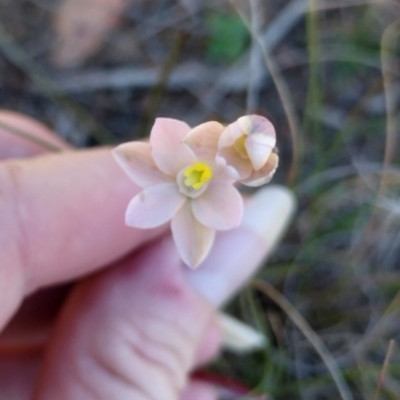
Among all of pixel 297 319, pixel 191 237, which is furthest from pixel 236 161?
pixel 297 319

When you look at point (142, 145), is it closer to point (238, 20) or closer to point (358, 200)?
point (358, 200)

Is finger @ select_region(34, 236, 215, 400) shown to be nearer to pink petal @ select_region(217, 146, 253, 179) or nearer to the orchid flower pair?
the orchid flower pair

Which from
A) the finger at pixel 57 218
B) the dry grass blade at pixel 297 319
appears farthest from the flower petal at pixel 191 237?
the dry grass blade at pixel 297 319

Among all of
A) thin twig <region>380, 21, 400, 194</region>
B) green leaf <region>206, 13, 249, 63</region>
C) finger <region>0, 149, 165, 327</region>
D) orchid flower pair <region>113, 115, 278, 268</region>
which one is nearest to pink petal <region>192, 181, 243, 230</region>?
orchid flower pair <region>113, 115, 278, 268</region>

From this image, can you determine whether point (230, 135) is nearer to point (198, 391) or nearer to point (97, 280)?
point (97, 280)

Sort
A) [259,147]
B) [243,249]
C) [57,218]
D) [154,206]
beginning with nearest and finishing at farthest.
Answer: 1. [259,147]
2. [154,206]
3. [57,218]
4. [243,249]

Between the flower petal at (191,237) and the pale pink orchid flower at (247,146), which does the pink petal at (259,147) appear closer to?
the pale pink orchid flower at (247,146)
